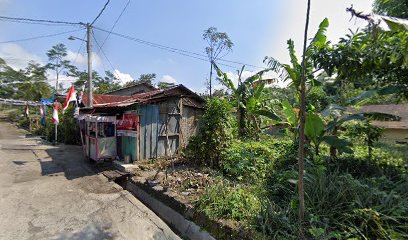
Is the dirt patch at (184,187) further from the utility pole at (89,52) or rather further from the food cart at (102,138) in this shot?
the utility pole at (89,52)

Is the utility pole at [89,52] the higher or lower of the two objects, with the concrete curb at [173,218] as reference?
higher

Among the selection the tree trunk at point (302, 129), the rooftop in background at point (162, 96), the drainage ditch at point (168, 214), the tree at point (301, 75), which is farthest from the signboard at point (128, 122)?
the tree trunk at point (302, 129)

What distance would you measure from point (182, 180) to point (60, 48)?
40.0 m

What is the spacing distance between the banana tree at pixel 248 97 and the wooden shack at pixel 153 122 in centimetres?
174

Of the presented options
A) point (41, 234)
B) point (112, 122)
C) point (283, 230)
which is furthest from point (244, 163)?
point (112, 122)

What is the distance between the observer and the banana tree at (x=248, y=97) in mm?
7555

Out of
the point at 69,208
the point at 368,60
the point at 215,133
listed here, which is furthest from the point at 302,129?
the point at 69,208

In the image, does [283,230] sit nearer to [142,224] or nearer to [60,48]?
[142,224]

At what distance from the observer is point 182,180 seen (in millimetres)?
5902

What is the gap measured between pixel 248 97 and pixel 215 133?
10.0ft

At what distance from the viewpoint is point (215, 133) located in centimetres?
693

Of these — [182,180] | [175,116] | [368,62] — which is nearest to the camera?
[368,62]

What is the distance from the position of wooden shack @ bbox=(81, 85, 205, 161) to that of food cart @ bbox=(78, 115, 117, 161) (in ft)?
1.01

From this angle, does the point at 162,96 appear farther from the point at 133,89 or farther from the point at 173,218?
the point at 133,89
